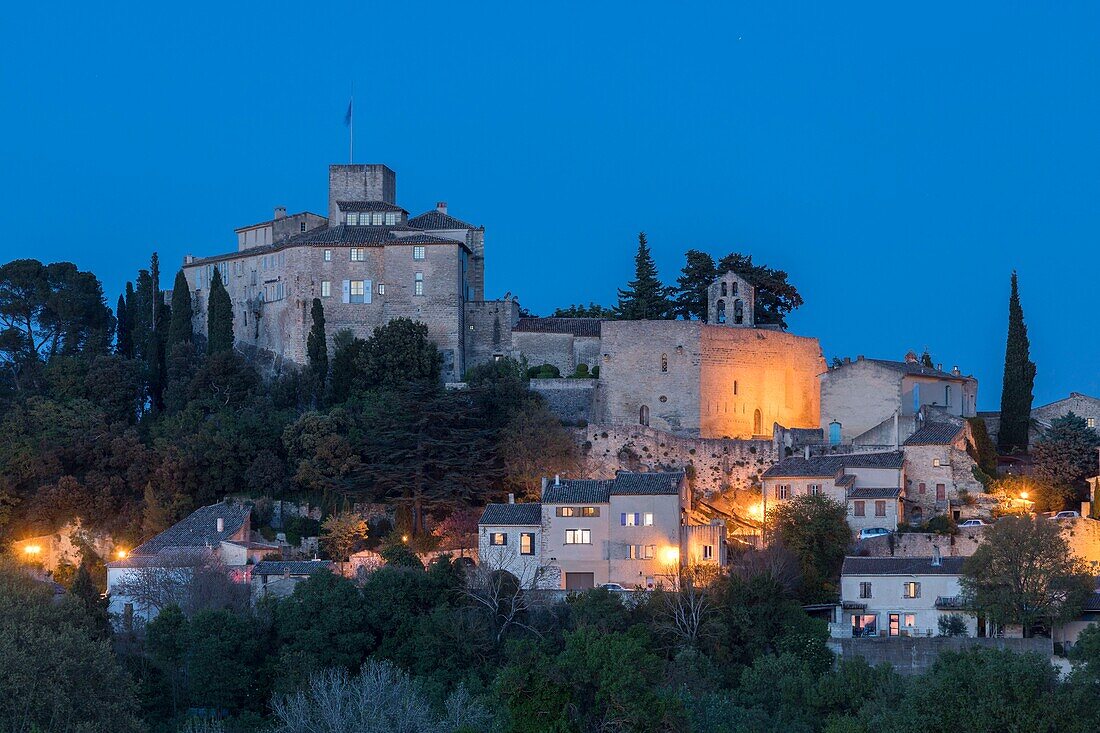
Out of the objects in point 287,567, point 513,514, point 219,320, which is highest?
point 219,320

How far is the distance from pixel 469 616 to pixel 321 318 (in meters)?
20.3

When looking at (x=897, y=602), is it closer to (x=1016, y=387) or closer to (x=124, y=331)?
(x=1016, y=387)

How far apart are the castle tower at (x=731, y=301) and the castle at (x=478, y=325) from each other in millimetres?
52

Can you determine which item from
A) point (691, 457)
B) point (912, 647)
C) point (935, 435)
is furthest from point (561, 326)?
point (912, 647)

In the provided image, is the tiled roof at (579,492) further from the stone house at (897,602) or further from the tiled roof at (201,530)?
the tiled roof at (201,530)

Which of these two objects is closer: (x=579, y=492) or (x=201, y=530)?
(x=579, y=492)

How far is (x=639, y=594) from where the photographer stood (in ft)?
148

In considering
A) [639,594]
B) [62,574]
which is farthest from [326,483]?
[639,594]

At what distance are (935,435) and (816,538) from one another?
6.94m

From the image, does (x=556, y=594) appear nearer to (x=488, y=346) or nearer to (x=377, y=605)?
(x=377, y=605)

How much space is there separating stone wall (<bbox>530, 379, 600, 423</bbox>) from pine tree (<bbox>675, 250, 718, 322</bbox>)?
7.30m

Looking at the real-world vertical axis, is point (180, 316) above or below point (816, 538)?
above

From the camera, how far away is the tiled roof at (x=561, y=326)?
6056 cm

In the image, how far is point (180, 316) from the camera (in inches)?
2463
